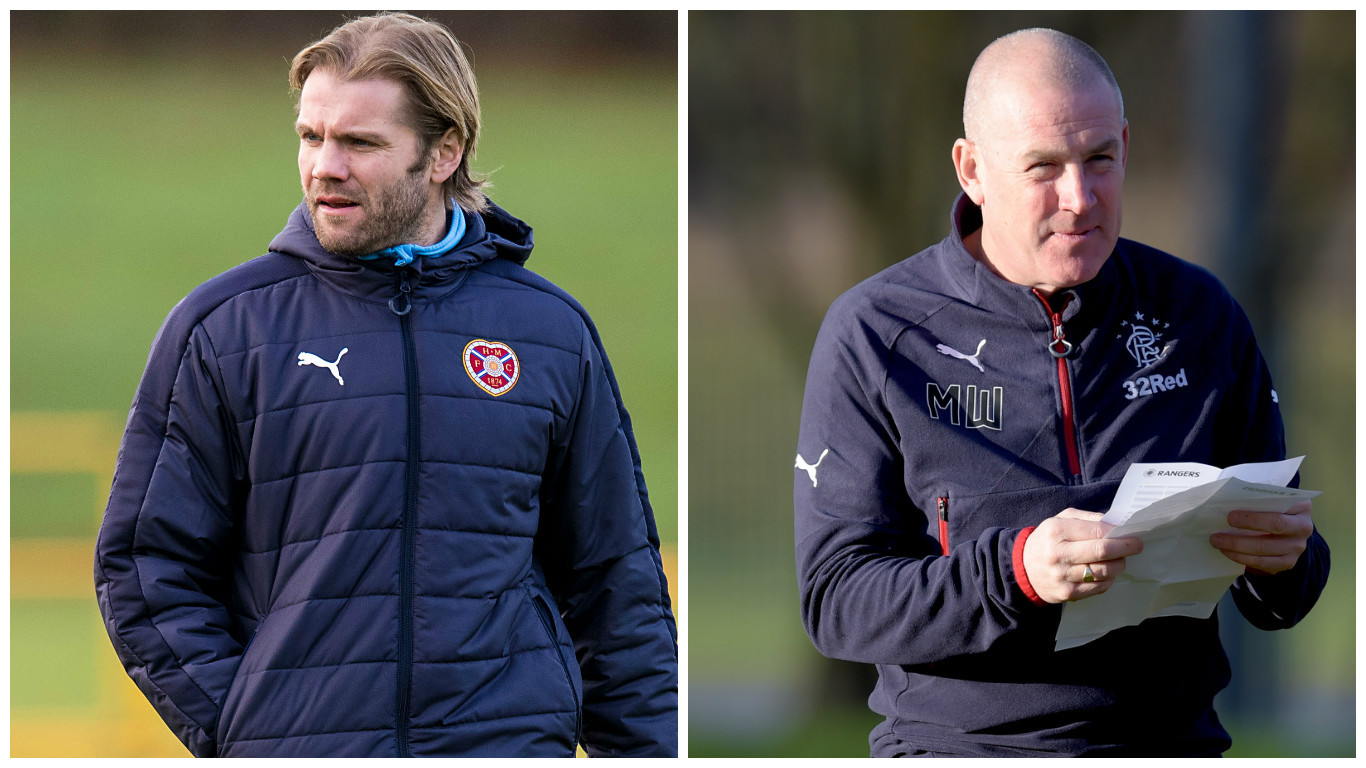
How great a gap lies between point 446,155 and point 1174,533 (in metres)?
1.51

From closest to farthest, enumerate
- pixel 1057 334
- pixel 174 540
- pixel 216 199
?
pixel 174 540 → pixel 1057 334 → pixel 216 199

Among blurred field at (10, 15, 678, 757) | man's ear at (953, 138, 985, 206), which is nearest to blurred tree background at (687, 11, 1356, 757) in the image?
blurred field at (10, 15, 678, 757)

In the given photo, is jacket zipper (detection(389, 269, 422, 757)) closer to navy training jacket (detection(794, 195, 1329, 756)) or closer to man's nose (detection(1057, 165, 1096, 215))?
navy training jacket (detection(794, 195, 1329, 756))

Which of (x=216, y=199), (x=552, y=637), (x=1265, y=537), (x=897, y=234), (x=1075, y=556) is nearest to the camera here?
(x=1075, y=556)

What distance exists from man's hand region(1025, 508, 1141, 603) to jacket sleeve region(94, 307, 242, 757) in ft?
4.51

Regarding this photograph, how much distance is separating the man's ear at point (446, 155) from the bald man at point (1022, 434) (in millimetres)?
804

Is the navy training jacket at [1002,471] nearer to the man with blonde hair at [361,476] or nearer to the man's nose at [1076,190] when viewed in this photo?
the man's nose at [1076,190]

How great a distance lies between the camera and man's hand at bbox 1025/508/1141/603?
205 cm

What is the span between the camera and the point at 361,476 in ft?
7.75

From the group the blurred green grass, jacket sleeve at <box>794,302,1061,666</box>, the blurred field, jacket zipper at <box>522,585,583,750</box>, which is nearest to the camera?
jacket sleeve at <box>794,302,1061,666</box>

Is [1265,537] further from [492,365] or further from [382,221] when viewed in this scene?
[382,221]

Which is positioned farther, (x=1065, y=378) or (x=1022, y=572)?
(x=1065, y=378)

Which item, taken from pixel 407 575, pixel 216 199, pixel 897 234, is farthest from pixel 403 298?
pixel 216 199

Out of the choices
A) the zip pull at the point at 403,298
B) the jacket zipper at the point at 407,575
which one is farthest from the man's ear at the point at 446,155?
the jacket zipper at the point at 407,575
